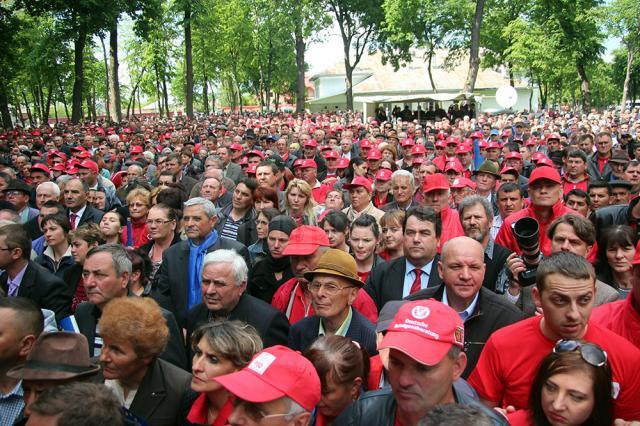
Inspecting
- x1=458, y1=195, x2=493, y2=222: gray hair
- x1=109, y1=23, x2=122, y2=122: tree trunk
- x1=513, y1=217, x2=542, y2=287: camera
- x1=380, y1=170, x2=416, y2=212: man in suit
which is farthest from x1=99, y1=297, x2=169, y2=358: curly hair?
x1=109, y1=23, x2=122, y2=122: tree trunk

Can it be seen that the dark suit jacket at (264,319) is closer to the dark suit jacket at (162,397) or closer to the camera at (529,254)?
the dark suit jacket at (162,397)

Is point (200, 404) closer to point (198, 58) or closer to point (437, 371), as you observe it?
point (437, 371)

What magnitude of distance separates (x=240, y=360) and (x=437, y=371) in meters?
1.17

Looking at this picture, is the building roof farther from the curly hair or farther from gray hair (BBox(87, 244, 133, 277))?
the curly hair

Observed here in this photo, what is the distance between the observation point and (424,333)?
254cm

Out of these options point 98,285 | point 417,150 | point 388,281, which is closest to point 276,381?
point 98,285

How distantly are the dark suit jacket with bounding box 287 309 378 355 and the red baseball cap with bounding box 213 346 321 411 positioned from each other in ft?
4.50

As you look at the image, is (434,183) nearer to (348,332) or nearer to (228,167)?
(348,332)

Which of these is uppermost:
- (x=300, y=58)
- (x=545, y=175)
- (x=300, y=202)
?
(x=300, y=58)

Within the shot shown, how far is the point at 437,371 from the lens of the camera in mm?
2518

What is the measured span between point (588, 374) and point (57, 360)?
2580 millimetres

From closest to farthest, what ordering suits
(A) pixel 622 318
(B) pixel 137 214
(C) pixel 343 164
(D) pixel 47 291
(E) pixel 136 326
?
(E) pixel 136 326, (A) pixel 622 318, (D) pixel 47 291, (B) pixel 137 214, (C) pixel 343 164

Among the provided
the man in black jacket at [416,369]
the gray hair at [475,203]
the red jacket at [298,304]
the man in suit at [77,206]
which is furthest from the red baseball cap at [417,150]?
the man in black jacket at [416,369]

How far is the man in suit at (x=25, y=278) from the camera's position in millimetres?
4953
